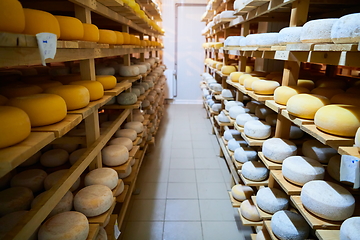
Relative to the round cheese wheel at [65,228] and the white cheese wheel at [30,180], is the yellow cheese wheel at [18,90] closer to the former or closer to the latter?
the white cheese wheel at [30,180]

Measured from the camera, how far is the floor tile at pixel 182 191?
2.82 meters

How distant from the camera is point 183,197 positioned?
281cm

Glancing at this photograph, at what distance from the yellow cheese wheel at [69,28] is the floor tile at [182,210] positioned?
1869mm

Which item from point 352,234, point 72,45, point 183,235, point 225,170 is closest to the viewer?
point 352,234

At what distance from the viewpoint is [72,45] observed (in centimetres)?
123

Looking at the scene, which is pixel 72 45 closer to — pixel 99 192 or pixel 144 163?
pixel 99 192

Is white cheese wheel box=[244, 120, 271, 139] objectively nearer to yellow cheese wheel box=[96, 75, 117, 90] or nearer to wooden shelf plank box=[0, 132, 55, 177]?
yellow cheese wheel box=[96, 75, 117, 90]

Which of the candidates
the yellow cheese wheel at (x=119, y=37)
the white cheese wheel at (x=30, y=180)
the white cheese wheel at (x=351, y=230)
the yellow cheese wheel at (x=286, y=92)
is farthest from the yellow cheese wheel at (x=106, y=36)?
the white cheese wheel at (x=351, y=230)

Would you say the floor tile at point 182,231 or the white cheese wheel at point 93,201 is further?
the floor tile at point 182,231

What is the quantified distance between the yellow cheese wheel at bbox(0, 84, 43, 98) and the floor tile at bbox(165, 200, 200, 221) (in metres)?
1.69

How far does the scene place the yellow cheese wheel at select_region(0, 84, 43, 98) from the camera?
142 cm

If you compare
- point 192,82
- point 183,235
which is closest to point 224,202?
point 183,235

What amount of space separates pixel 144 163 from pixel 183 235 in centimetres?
155

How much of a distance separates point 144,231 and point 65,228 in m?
1.10
